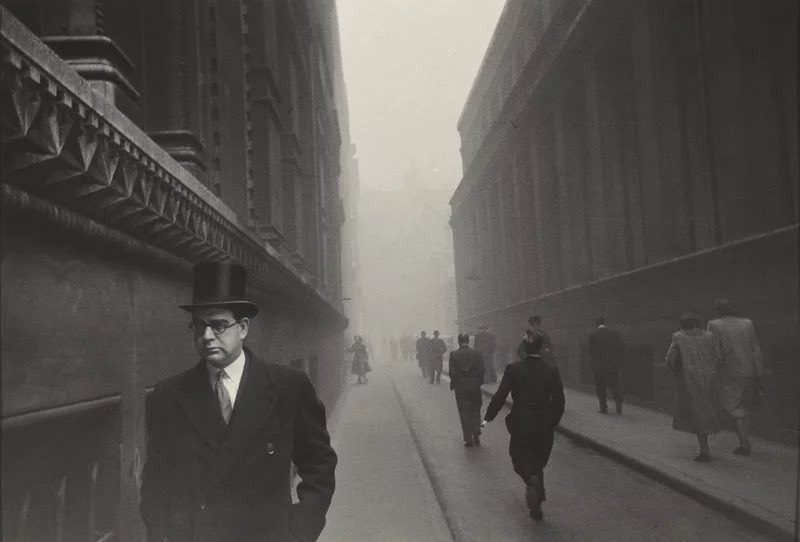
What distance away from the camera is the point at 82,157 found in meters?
2.48

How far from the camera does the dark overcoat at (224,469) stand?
2.55 meters

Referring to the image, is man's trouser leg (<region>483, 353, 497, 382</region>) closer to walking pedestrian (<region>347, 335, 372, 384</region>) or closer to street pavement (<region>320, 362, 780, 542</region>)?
walking pedestrian (<region>347, 335, 372, 384</region>)

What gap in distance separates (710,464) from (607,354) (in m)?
4.39

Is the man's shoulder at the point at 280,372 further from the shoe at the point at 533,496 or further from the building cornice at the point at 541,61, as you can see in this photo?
the building cornice at the point at 541,61

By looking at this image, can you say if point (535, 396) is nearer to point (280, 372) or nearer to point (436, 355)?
point (280, 372)

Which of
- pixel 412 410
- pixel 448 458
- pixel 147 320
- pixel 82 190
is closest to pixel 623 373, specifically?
pixel 448 458

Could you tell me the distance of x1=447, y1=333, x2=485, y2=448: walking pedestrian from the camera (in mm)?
11305

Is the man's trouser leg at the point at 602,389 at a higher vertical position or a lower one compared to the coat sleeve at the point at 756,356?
lower

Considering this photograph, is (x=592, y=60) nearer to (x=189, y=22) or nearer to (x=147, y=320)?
(x=189, y=22)

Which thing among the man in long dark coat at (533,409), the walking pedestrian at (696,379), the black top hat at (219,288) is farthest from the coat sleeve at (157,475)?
the walking pedestrian at (696,379)

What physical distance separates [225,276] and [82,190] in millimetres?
595

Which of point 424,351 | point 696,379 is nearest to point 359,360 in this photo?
point 424,351

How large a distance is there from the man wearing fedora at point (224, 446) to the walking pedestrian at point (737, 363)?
6903mm

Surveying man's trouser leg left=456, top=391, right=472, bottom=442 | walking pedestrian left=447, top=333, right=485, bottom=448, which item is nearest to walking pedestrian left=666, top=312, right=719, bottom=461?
walking pedestrian left=447, top=333, right=485, bottom=448
